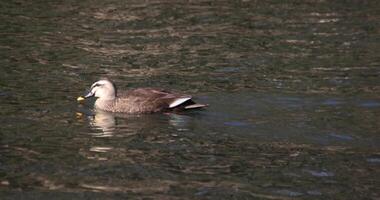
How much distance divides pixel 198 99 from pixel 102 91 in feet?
4.81

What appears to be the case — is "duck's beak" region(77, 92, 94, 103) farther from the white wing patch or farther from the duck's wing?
the white wing patch

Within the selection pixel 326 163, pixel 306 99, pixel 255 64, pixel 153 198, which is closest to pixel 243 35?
pixel 255 64

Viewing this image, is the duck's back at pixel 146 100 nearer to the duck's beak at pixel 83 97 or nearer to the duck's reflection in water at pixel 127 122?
the duck's reflection in water at pixel 127 122

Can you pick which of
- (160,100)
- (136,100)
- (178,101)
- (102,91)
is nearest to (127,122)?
(136,100)

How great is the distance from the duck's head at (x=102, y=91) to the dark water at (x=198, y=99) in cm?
32

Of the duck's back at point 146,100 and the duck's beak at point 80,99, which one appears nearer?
the duck's back at point 146,100

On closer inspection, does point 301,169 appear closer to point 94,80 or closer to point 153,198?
point 153,198

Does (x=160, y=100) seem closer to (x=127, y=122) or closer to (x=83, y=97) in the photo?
(x=127, y=122)

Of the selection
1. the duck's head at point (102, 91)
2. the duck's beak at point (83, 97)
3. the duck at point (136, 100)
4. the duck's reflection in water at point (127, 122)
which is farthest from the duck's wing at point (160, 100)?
the duck's beak at point (83, 97)

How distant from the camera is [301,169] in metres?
10.9

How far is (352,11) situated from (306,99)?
8.46m

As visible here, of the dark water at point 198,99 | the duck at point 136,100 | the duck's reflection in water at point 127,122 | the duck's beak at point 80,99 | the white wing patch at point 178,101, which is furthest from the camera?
the duck's beak at point 80,99

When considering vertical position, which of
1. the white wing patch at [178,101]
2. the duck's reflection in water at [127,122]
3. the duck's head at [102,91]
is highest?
the duck's head at [102,91]

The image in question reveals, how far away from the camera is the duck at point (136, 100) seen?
13969mm
